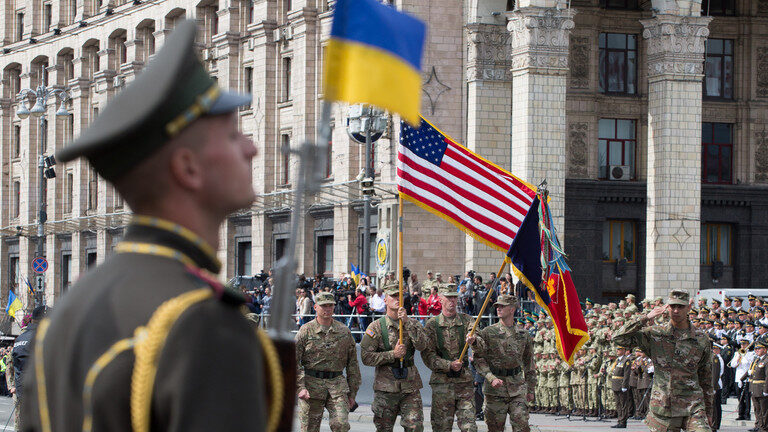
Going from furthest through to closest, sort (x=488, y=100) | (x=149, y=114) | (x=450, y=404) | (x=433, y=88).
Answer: (x=433, y=88) → (x=488, y=100) → (x=450, y=404) → (x=149, y=114)

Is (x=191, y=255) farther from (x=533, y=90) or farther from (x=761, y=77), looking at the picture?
(x=761, y=77)

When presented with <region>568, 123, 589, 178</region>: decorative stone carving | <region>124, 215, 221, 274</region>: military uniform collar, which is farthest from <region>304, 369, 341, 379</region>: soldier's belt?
<region>568, 123, 589, 178</region>: decorative stone carving

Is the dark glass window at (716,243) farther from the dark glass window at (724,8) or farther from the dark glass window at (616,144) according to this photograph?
the dark glass window at (724,8)

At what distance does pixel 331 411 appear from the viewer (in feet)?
49.7

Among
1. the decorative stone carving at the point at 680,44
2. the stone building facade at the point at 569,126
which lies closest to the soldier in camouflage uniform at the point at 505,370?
the stone building facade at the point at 569,126

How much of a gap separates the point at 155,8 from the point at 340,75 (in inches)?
2367

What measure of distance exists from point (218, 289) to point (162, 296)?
13 centimetres

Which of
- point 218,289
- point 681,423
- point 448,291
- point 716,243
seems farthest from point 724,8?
point 218,289

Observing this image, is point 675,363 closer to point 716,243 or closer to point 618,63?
point 716,243

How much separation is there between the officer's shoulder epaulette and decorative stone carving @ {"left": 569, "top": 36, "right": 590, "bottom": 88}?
43528 millimetres

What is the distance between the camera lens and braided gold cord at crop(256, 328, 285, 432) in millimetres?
2662

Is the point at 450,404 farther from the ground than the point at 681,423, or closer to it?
closer to it

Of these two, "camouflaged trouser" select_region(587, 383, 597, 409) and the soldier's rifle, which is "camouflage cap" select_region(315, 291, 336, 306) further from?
"camouflaged trouser" select_region(587, 383, 597, 409)

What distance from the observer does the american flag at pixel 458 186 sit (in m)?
15.6
